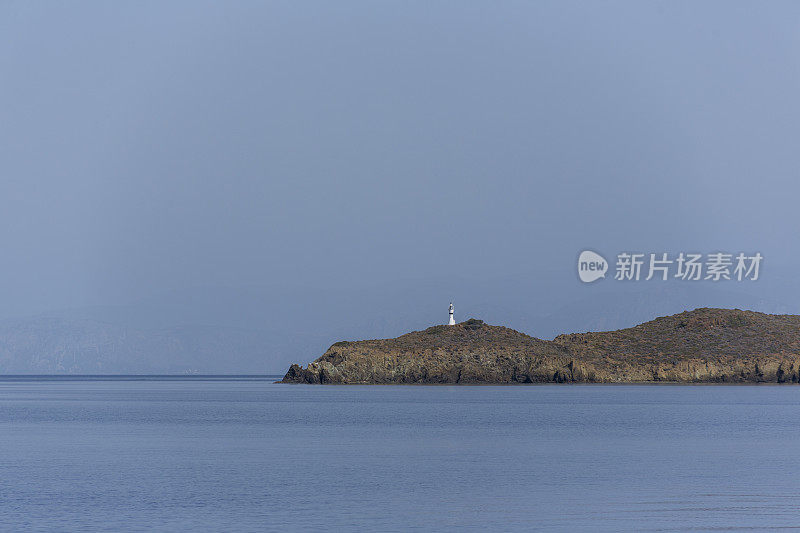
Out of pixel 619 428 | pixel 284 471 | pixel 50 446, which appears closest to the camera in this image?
pixel 284 471

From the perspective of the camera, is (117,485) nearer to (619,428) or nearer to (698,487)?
(698,487)

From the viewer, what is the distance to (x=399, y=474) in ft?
196

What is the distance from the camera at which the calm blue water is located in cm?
4344

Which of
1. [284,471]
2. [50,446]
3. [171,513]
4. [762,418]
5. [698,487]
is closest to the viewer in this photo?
[171,513]

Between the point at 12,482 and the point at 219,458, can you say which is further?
the point at 219,458

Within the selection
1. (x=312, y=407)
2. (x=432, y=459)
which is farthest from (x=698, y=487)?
(x=312, y=407)

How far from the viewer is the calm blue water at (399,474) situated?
4344 cm

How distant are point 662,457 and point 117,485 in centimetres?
3567

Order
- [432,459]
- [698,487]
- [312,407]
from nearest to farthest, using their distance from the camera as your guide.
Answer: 1. [698,487]
2. [432,459]
3. [312,407]

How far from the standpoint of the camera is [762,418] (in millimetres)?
118125

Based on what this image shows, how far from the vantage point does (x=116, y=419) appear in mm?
118625

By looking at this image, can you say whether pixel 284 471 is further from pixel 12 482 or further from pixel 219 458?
pixel 12 482

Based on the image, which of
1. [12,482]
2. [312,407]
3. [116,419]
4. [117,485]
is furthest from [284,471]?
[312,407]

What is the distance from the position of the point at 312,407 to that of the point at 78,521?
107 meters
